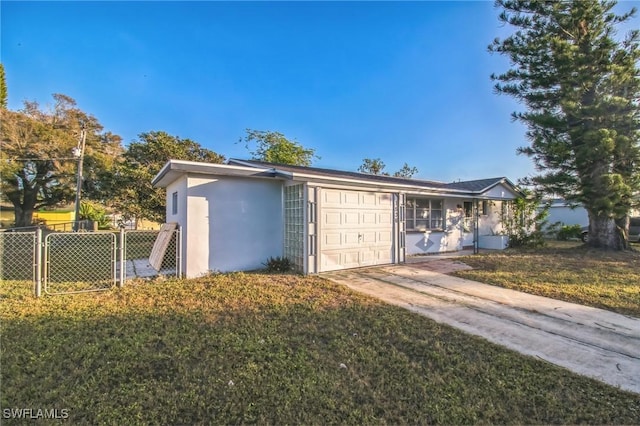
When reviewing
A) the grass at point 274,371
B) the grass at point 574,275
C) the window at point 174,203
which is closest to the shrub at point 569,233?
the grass at point 574,275

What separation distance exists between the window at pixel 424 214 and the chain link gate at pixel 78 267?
960cm

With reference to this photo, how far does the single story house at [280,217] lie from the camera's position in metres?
6.75

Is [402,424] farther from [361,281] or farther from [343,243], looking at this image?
[343,243]

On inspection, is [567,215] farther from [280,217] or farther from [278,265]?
[278,265]

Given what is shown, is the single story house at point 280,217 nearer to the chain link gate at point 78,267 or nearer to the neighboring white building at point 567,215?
the chain link gate at point 78,267

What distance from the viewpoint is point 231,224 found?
7.17 metres

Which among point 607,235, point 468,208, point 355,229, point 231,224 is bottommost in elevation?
point 607,235

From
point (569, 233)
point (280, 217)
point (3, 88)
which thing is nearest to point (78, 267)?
point (280, 217)

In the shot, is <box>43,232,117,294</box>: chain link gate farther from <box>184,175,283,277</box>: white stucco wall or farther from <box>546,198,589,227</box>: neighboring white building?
<box>546,198,589,227</box>: neighboring white building

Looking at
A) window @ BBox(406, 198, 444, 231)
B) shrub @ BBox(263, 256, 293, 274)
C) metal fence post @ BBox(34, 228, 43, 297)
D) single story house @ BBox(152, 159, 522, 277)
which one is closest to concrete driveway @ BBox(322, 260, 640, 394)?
single story house @ BBox(152, 159, 522, 277)

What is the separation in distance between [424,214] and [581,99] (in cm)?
742

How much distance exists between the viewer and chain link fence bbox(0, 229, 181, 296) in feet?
17.1

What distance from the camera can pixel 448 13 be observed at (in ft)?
26.9

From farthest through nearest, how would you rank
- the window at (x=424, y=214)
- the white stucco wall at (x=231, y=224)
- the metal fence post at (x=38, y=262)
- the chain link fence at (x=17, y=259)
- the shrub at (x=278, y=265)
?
the window at (x=424, y=214), the shrub at (x=278, y=265), the white stucco wall at (x=231, y=224), the chain link fence at (x=17, y=259), the metal fence post at (x=38, y=262)
